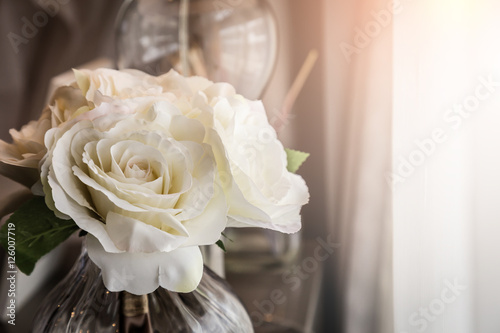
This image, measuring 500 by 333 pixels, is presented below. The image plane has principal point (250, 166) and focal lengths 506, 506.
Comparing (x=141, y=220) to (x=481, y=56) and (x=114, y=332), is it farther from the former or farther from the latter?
(x=481, y=56)

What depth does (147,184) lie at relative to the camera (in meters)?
0.38

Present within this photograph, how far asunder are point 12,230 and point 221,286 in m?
0.21

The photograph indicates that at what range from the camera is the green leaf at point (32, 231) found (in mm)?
413

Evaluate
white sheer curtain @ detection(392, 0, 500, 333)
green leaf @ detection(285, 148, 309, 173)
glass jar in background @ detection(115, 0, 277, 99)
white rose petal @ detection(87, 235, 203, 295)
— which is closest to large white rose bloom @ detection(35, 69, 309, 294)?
white rose petal @ detection(87, 235, 203, 295)

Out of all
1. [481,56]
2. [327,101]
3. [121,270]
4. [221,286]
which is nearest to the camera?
[121,270]

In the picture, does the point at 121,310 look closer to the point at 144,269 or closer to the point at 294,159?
the point at 144,269

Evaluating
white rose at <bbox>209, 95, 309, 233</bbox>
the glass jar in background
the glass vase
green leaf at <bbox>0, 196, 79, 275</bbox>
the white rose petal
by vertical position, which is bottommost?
the glass vase

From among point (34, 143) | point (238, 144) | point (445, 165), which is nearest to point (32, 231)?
point (34, 143)

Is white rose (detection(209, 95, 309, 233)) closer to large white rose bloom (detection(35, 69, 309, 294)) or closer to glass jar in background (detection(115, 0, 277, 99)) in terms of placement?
large white rose bloom (detection(35, 69, 309, 294))

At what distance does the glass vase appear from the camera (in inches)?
17.8

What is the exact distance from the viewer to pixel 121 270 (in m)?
Result: 0.38

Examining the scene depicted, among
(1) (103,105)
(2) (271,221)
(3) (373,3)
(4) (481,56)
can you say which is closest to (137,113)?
(1) (103,105)

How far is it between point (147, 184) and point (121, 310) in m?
0.14

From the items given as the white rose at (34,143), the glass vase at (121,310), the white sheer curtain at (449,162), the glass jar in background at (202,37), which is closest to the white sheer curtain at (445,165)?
the white sheer curtain at (449,162)
